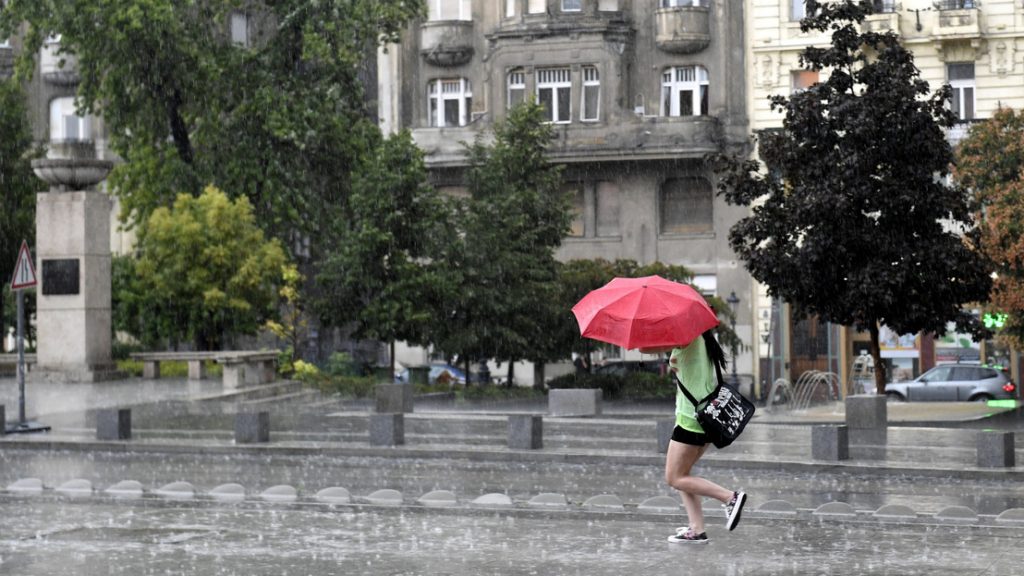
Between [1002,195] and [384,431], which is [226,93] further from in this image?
[384,431]

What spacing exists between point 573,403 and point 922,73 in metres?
21.9

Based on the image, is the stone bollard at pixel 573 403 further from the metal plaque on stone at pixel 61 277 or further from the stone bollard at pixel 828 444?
the metal plaque on stone at pixel 61 277

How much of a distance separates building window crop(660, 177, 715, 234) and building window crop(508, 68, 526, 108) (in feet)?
16.3

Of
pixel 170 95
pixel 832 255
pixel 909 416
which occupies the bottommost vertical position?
pixel 909 416

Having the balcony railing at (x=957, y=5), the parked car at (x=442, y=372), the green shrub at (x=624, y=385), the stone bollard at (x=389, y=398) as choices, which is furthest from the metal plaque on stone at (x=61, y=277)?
the balcony railing at (x=957, y=5)

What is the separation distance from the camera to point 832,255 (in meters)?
29.8

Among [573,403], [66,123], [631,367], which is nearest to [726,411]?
[573,403]

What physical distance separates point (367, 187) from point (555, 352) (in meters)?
6.13

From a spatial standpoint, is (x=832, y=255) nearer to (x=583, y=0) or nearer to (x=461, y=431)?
(x=461, y=431)

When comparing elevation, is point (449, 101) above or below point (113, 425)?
above

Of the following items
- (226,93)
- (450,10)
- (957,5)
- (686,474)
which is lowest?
(686,474)

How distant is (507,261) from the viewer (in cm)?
3906

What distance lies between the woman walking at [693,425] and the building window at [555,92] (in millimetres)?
38325

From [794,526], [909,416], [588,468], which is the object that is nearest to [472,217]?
[909,416]
